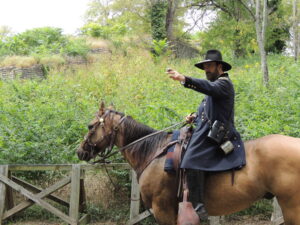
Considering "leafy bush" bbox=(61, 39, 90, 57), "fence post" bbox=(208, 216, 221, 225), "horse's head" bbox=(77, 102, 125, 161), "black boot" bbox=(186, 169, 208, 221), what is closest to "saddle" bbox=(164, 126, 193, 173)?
"black boot" bbox=(186, 169, 208, 221)

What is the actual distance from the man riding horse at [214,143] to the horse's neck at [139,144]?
0.61 m

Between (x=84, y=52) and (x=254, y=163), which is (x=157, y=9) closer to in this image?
(x=84, y=52)

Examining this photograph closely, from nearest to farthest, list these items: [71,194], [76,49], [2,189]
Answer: [71,194]
[2,189]
[76,49]

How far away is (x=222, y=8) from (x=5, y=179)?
2238cm

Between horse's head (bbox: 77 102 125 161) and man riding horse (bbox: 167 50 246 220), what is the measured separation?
3.72 ft

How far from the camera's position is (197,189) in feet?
13.0

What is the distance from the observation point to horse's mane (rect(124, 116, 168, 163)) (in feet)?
14.9

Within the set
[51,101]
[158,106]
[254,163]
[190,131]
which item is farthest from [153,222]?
[51,101]

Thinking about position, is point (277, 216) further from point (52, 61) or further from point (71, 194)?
point (52, 61)

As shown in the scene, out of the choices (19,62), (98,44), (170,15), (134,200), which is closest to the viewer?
(134,200)

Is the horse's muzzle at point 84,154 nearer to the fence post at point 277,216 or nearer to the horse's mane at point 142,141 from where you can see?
the horse's mane at point 142,141

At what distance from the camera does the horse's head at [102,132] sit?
183 inches

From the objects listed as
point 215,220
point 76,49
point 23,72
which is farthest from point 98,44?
point 215,220

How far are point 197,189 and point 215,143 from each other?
578 millimetres
